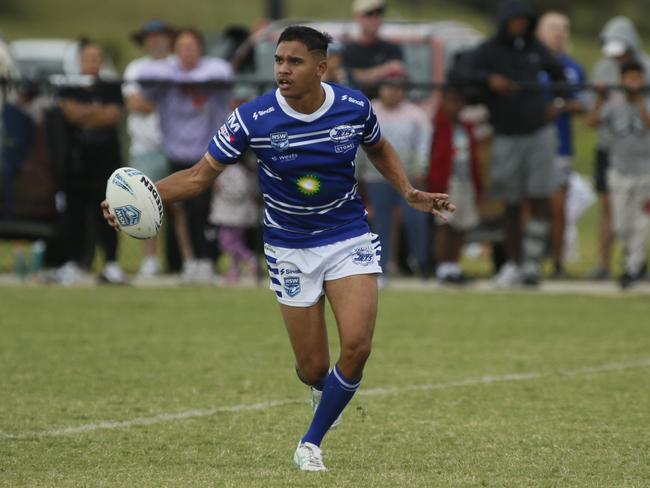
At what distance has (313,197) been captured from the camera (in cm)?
694

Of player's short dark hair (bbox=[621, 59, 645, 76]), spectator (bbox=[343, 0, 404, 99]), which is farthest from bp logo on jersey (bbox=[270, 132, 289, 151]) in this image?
player's short dark hair (bbox=[621, 59, 645, 76])

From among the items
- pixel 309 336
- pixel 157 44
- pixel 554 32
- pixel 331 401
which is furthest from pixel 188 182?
pixel 554 32

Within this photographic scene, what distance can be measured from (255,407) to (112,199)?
2.08m

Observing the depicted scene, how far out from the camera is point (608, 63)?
50.4 ft

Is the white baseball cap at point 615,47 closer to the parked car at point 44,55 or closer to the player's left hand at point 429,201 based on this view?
the player's left hand at point 429,201

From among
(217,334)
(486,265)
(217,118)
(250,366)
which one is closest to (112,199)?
(250,366)

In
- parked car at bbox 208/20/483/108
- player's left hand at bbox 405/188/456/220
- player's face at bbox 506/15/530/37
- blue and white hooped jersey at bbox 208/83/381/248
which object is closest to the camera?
blue and white hooped jersey at bbox 208/83/381/248

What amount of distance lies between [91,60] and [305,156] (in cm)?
826

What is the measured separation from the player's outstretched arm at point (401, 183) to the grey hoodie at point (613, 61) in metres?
7.64

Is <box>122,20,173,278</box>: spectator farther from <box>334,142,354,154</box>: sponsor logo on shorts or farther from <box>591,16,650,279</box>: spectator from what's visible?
<box>334,142,354,154</box>: sponsor logo on shorts

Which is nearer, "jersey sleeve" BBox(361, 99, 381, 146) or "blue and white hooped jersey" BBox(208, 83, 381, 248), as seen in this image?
"blue and white hooped jersey" BBox(208, 83, 381, 248)

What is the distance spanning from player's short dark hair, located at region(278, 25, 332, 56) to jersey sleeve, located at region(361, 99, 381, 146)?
0.37m

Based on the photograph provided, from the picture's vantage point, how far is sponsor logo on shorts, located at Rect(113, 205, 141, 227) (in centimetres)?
672

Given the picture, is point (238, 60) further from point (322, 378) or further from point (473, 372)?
point (322, 378)
